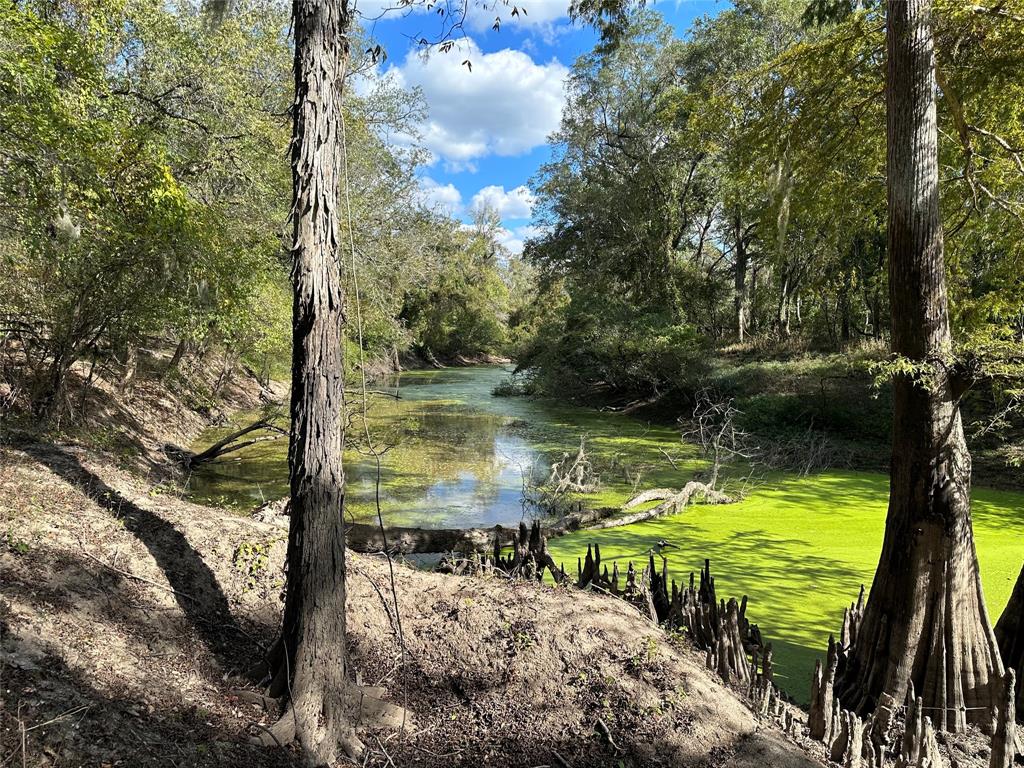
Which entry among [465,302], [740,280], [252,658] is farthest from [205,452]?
[465,302]

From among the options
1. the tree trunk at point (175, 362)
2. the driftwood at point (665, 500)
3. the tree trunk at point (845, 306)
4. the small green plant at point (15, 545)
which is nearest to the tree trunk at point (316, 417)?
the small green plant at point (15, 545)

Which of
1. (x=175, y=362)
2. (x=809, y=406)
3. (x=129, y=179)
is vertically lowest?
(x=809, y=406)

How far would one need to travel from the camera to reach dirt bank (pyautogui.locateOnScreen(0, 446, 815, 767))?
286cm

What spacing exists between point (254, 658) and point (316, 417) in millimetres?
1708

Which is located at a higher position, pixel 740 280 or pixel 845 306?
pixel 740 280

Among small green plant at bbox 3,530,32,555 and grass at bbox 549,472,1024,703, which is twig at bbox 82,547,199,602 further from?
grass at bbox 549,472,1024,703

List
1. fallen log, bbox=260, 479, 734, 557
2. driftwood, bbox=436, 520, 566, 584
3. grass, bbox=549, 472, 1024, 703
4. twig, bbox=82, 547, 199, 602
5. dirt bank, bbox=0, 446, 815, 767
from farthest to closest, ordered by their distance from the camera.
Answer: fallen log, bbox=260, 479, 734, 557, grass, bbox=549, 472, 1024, 703, driftwood, bbox=436, 520, 566, 584, twig, bbox=82, 547, 199, 602, dirt bank, bbox=0, 446, 815, 767

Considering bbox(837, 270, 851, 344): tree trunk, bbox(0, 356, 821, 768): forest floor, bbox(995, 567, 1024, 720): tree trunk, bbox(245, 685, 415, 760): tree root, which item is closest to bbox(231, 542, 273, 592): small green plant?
bbox(0, 356, 821, 768): forest floor

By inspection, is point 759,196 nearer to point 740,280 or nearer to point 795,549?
point 795,549

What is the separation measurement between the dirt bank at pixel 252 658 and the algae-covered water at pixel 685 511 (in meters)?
1.31

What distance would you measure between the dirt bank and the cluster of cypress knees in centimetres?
24

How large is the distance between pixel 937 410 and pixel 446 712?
12.4 feet

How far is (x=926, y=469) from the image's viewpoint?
404 cm

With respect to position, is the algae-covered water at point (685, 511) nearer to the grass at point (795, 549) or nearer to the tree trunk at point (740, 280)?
the grass at point (795, 549)
